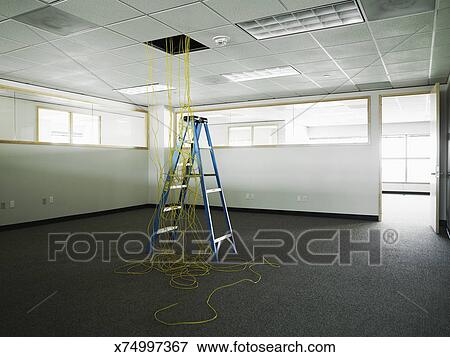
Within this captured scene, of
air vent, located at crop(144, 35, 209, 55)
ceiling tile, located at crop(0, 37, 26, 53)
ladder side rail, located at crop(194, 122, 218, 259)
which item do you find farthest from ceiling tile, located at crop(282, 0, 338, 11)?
ceiling tile, located at crop(0, 37, 26, 53)

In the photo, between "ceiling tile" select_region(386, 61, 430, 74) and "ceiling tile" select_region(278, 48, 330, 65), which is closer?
"ceiling tile" select_region(278, 48, 330, 65)

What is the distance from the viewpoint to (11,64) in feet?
15.4

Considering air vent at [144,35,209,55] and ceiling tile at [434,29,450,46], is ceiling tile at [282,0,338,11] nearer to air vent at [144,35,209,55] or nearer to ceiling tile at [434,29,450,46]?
air vent at [144,35,209,55]

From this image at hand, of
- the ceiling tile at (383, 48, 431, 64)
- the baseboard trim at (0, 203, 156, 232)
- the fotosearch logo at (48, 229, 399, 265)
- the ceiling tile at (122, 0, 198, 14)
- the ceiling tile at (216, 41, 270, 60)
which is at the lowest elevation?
the fotosearch logo at (48, 229, 399, 265)

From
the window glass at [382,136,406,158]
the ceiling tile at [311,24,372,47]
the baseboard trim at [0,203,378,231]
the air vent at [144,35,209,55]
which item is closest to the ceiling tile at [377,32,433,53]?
the ceiling tile at [311,24,372,47]

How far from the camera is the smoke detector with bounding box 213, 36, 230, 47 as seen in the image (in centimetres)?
371

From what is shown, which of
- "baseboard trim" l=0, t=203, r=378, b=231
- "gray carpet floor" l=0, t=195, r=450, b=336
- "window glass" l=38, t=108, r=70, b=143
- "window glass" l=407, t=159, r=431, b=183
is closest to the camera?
"gray carpet floor" l=0, t=195, r=450, b=336

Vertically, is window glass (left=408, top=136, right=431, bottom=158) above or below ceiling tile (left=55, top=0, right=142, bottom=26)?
below

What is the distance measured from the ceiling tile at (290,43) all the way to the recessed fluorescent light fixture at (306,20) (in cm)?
12

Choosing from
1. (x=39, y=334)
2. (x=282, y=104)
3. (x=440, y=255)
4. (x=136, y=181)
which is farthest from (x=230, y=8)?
(x=136, y=181)

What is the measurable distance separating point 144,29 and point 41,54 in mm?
1613

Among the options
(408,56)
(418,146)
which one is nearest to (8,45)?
(408,56)

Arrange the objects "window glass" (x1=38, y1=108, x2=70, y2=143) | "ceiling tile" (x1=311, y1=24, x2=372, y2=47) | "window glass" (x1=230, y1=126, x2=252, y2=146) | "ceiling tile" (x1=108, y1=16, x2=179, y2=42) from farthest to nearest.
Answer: "window glass" (x1=230, y1=126, x2=252, y2=146)
"window glass" (x1=38, y1=108, x2=70, y2=143)
"ceiling tile" (x1=311, y1=24, x2=372, y2=47)
"ceiling tile" (x1=108, y1=16, x2=179, y2=42)

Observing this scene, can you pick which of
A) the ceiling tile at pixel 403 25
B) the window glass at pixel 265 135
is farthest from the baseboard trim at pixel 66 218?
the ceiling tile at pixel 403 25
